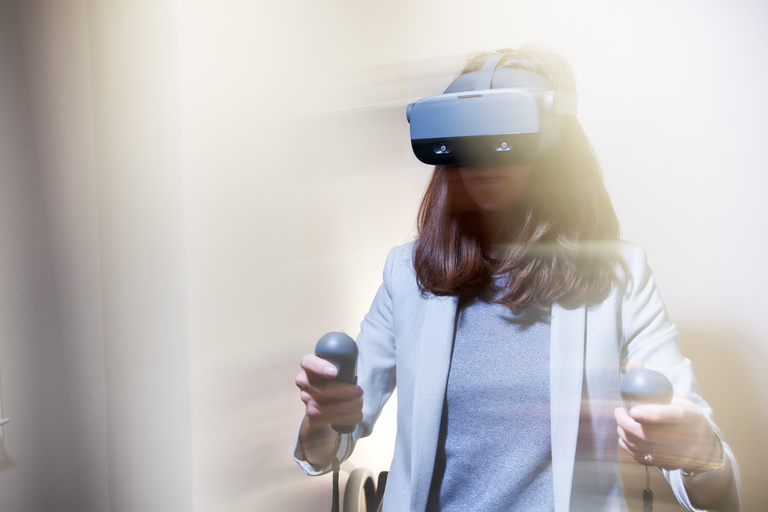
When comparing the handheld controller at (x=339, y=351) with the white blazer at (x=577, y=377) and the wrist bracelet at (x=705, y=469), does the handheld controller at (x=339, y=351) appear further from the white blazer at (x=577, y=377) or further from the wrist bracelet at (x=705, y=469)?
the wrist bracelet at (x=705, y=469)

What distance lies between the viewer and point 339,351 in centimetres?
47

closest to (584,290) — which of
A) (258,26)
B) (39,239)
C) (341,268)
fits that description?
(341,268)

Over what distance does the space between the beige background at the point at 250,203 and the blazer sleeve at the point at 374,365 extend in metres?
0.11

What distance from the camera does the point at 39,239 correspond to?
2.11 feet

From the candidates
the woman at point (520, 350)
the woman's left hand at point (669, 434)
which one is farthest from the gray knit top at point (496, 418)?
the woman's left hand at point (669, 434)

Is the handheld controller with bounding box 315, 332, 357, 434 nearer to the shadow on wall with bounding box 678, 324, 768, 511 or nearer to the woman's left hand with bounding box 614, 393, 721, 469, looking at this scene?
the woman's left hand with bounding box 614, 393, 721, 469

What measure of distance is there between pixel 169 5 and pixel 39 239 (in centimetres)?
33

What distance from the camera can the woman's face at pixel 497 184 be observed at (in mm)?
497

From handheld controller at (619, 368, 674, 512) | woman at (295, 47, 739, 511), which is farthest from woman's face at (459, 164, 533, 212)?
handheld controller at (619, 368, 674, 512)

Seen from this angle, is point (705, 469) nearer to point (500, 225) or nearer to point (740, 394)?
point (740, 394)

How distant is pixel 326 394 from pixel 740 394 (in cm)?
41

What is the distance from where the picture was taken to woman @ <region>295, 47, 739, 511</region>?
19.1 inches

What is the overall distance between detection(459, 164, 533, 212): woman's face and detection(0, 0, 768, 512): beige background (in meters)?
0.10

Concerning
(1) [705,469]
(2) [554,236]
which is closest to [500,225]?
(2) [554,236]
